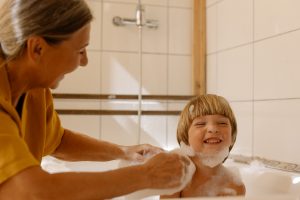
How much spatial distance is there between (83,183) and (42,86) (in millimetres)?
299

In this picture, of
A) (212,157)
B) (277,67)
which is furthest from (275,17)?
(212,157)

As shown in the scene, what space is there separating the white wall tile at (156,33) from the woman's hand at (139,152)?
1.15m

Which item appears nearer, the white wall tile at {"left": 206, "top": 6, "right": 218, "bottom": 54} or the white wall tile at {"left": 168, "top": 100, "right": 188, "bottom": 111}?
the white wall tile at {"left": 206, "top": 6, "right": 218, "bottom": 54}

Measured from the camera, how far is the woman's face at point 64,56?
90 centimetres

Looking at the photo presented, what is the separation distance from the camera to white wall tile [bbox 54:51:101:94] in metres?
2.29

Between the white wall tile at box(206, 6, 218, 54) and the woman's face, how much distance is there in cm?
150

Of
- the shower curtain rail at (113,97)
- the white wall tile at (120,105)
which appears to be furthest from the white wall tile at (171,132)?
the white wall tile at (120,105)

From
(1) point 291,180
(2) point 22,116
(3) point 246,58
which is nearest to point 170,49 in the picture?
(3) point 246,58

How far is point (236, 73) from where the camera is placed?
208 centimetres

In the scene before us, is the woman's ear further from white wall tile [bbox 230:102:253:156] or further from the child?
white wall tile [bbox 230:102:253:156]

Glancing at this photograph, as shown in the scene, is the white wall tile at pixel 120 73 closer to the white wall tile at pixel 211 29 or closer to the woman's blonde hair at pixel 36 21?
the white wall tile at pixel 211 29

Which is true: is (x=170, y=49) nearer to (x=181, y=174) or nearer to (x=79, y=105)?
(x=79, y=105)

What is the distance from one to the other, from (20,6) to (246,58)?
1359mm

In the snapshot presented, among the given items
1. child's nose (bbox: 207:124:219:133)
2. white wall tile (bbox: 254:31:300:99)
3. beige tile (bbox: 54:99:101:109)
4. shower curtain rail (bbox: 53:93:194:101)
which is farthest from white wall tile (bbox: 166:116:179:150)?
child's nose (bbox: 207:124:219:133)
